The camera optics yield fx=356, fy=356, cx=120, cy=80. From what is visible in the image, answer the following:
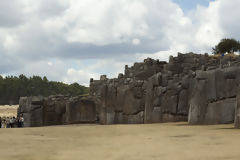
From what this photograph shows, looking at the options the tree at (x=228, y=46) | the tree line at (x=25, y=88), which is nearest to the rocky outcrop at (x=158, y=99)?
the tree at (x=228, y=46)

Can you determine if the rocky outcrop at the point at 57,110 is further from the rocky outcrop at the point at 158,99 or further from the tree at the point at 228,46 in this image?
the tree at the point at 228,46

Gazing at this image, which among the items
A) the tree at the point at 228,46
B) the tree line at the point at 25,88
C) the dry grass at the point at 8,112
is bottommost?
the dry grass at the point at 8,112

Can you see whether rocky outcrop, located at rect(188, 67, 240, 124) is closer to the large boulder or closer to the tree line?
the large boulder

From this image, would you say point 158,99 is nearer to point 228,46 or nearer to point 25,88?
point 228,46

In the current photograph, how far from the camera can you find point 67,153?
255 inches

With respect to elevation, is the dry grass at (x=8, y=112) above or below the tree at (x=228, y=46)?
below

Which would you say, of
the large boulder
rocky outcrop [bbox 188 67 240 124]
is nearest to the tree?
the large boulder

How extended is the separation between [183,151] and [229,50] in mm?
39140

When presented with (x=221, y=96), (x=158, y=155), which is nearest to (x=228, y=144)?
(x=158, y=155)

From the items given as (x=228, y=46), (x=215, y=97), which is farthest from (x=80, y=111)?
(x=228, y=46)

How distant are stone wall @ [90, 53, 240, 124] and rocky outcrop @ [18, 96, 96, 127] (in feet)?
3.67

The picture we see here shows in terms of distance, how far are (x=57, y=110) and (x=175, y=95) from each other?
40.2 ft

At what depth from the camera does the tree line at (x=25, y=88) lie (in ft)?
277

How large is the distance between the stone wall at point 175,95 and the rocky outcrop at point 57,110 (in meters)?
1.12
